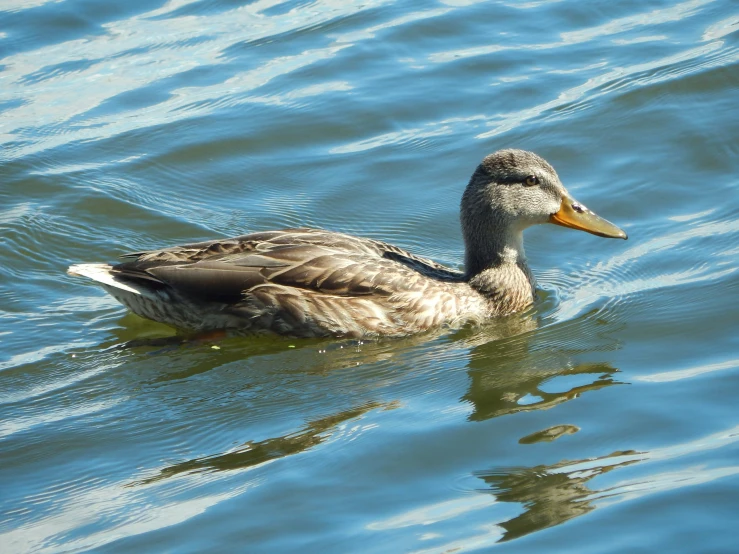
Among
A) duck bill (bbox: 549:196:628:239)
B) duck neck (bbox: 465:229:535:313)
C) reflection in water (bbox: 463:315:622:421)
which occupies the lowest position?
reflection in water (bbox: 463:315:622:421)

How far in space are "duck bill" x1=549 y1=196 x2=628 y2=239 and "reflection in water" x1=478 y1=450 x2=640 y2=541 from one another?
314cm

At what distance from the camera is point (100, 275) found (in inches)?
362

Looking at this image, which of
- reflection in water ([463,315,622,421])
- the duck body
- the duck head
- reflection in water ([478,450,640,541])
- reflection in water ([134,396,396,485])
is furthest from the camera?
the duck head

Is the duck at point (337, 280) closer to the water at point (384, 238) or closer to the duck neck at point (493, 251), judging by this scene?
the duck neck at point (493, 251)

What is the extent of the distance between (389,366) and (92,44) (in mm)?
8304

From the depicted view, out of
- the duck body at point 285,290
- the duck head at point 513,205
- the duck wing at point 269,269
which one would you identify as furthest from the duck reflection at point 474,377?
the duck head at point 513,205

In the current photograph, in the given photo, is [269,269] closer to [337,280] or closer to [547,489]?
[337,280]

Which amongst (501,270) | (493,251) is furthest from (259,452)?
(493,251)

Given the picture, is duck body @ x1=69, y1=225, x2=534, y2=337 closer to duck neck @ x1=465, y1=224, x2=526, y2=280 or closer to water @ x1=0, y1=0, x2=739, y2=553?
water @ x1=0, y1=0, x2=739, y2=553

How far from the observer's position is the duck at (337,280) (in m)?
9.16

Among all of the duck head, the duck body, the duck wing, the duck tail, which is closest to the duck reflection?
the duck body

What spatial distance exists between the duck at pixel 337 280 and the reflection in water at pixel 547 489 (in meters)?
2.75

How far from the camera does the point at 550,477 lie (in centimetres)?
650

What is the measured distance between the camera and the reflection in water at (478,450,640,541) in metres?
6.09
